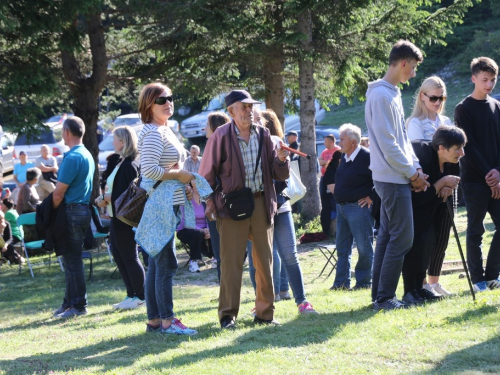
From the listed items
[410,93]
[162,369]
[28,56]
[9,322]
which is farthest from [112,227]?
[410,93]

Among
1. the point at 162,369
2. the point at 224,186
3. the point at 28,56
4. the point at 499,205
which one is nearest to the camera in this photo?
the point at 162,369

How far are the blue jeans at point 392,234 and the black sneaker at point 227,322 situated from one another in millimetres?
1322

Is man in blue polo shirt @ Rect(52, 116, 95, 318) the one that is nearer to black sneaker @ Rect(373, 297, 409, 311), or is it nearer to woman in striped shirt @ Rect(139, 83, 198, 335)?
woman in striped shirt @ Rect(139, 83, 198, 335)

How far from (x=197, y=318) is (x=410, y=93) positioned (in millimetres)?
30516

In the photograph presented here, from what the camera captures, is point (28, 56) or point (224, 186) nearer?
point (224, 186)

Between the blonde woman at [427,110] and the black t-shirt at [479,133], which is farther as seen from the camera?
the black t-shirt at [479,133]

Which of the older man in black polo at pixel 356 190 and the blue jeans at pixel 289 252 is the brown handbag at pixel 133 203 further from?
the older man in black polo at pixel 356 190

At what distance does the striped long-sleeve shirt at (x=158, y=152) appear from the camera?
5992mm

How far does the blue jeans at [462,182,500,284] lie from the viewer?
23.2 feet

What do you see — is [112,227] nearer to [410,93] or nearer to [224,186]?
[224,186]

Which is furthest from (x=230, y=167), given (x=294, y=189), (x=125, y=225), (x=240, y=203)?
(x=125, y=225)

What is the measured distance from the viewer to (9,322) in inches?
351

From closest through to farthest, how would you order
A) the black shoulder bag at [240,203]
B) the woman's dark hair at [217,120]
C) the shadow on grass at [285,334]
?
1. the shadow on grass at [285,334]
2. the black shoulder bag at [240,203]
3. the woman's dark hair at [217,120]

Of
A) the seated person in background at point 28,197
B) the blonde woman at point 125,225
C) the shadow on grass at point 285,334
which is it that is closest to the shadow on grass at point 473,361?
the shadow on grass at point 285,334
